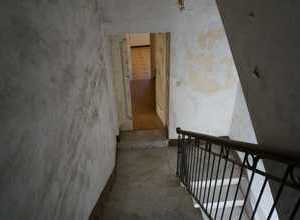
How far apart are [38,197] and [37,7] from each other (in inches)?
42.8

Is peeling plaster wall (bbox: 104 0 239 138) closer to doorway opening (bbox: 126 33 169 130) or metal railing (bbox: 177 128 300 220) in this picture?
doorway opening (bbox: 126 33 169 130)

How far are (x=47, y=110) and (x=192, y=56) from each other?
2408 mm

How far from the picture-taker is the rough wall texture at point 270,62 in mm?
948

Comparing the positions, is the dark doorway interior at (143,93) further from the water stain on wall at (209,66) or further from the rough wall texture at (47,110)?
the rough wall texture at (47,110)

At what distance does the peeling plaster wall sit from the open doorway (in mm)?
189

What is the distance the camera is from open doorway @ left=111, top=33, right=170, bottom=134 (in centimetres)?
367

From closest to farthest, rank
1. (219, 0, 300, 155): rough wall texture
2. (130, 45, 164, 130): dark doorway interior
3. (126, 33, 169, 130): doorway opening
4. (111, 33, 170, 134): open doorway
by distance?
(219, 0, 300, 155): rough wall texture < (111, 33, 170, 134): open doorway < (126, 33, 169, 130): doorway opening < (130, 45, 164, 130): dark doorway interior

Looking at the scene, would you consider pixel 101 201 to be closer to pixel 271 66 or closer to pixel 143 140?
pixel 143 140

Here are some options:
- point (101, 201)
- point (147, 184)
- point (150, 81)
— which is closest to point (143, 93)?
point (150, 81)

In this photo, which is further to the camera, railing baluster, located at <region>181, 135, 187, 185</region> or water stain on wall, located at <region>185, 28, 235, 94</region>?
water stain on wall, located at <region>185, 28, 235, 94</region>

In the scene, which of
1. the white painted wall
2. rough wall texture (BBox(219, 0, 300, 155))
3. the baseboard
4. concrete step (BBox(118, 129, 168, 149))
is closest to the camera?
rough wall texture (BBox(219, 0, 300, 155))

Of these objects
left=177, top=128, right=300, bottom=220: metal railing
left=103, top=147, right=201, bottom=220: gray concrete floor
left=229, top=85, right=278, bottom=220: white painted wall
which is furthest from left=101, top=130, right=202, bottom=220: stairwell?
left=229, top=85, right=278, bottom=220: white painted wall

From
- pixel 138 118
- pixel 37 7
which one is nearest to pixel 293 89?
pixel 37 7

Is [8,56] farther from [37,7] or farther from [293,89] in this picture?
[293,89]
